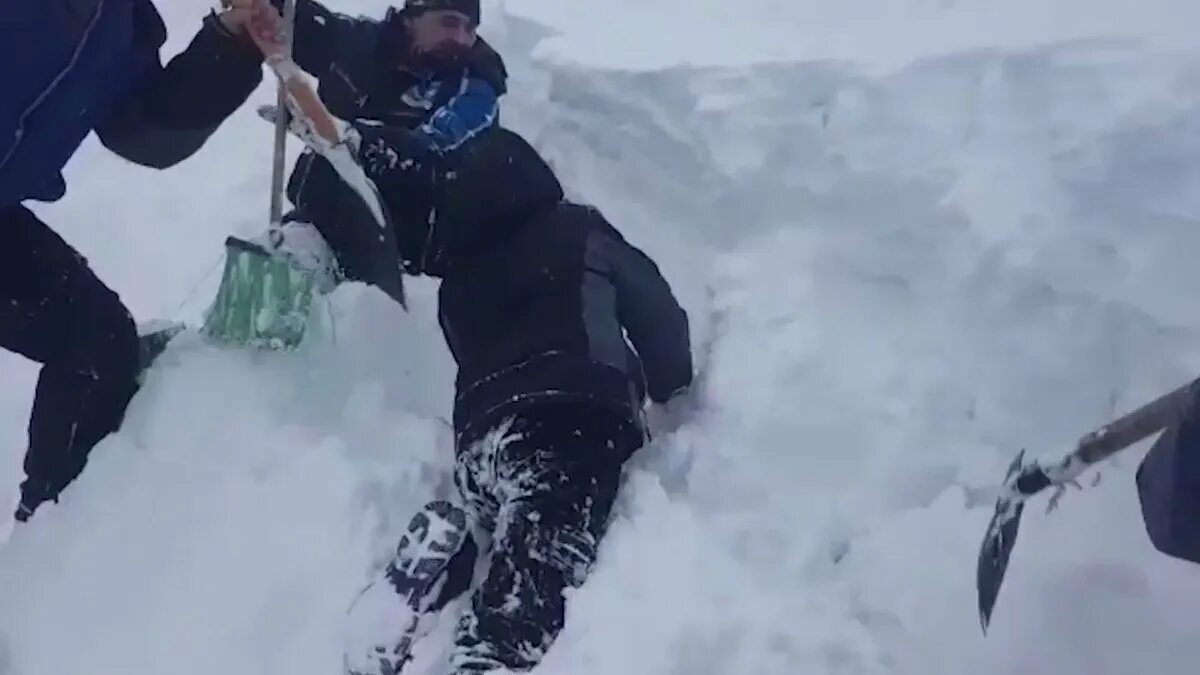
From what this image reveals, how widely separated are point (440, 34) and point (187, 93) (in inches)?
17.4

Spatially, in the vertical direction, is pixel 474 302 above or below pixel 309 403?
above

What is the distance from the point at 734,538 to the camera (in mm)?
2107

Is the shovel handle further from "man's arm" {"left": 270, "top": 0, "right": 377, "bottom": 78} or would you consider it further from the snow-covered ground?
"man's arm" {"left": 270, "top": 0, "right": 377, "bottom": 78}

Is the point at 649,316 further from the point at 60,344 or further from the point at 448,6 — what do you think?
the point at 60,344

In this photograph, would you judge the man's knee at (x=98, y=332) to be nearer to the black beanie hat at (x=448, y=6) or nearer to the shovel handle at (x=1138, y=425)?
the black beanie hat at (x=448, y=6)

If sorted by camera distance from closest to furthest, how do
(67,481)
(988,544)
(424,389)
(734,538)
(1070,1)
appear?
(988,544)
(734,538)
(67,481)
(424,389)
(1070,1)

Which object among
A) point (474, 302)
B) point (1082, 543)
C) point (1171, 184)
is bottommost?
point (1082, 543)

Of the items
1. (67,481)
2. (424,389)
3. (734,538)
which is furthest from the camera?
(424,389)

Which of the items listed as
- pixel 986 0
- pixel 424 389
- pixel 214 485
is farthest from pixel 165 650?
pixel 986 0

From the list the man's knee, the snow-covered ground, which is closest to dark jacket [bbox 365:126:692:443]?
the snow-covered ground

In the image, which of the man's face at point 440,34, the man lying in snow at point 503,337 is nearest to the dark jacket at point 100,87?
the man lying in snow at point 503,337

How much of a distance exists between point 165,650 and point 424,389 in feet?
2.28

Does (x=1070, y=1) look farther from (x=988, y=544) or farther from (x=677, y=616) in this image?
(x=677, y=616)

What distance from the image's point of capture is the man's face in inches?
87.4
